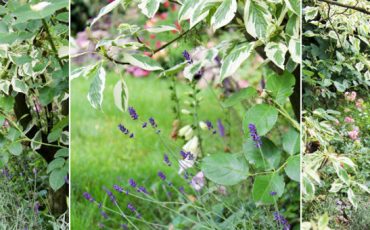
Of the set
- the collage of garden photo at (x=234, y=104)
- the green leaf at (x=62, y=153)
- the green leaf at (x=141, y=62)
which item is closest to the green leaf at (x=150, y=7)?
the collage of garden photo at (x=234, y=104)

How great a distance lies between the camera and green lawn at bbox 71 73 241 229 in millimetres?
2787

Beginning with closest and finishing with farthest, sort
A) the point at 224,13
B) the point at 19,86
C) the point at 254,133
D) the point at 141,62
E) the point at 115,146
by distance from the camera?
the point at 224,13
the point at 254,133
the point at 141,62
the point at 19,86
the point at 115,146

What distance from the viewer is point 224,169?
157 centimetres

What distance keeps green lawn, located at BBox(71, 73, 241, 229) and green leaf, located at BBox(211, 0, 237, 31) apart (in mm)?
1022

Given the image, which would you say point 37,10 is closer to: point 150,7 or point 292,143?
point 150,7

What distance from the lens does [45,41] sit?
6.08 feet

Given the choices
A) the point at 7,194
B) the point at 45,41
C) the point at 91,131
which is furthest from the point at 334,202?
the point at 91,131

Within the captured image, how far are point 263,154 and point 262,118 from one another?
0.14 m

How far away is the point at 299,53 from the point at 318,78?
12 centimetres

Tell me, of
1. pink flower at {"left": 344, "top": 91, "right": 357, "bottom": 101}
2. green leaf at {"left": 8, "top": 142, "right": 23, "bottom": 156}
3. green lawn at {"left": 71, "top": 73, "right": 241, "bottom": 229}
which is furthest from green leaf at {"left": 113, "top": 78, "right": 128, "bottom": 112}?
green lawn at {"left": 71, "top": 73, "right": 241, "bottom": 229}

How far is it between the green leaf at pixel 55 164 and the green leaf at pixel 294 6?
92 cm

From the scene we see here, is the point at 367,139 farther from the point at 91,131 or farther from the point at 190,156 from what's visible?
the point at 91,131

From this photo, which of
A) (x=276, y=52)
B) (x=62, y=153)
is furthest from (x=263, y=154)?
(x=62, y=153)

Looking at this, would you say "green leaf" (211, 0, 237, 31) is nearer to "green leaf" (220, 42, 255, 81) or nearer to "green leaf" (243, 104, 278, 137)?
"green leaf" (220, 42, 255, 81)
